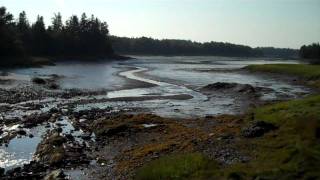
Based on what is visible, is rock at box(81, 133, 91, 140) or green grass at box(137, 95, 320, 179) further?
rock at box(81, 133, 91, 140)

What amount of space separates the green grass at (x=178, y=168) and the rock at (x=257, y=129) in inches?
213

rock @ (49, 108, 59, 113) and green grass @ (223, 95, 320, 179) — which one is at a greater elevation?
green grass @ (223, 95, 320, 179)

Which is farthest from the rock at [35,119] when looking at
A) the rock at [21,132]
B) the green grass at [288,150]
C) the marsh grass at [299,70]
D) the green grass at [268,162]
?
the marsh grass at [299,70]

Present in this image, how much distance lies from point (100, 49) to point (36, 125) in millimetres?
142033

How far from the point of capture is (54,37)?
148 m

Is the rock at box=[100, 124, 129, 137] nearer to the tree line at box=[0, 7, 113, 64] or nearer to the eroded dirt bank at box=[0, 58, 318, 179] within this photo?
the eroded dirt bank at box=[0, 58, 318, 179]

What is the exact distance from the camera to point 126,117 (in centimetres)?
3684

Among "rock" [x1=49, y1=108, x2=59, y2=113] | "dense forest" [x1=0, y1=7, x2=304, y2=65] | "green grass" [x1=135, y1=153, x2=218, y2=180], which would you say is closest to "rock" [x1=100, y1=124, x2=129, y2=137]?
"green grass" [x1=135, y1=153, x2=218, y2=180]

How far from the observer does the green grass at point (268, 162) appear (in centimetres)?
1825

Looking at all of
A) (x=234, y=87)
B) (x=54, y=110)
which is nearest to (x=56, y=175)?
(x=54, y=110)

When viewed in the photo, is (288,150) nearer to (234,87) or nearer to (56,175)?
(56,175)

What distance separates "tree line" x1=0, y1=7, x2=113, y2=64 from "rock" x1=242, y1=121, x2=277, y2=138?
86.5m

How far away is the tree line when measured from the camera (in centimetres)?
11102

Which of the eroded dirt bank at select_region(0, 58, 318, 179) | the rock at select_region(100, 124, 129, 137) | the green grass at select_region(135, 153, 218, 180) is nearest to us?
the green grass at select_region(135, 153, 218, 180)
